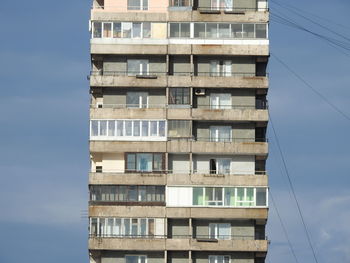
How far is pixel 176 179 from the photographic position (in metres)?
169

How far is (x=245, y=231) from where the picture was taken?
552ft

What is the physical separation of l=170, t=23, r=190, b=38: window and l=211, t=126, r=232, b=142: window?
9706 millimetres

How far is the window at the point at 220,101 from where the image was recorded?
172m

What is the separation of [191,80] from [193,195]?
1158 centimetres

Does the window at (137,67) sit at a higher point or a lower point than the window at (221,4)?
lower

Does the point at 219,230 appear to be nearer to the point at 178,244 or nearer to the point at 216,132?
the point at 178,244

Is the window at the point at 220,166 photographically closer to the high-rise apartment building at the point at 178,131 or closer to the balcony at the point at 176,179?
the high-rise apartment building at the point at 178,131

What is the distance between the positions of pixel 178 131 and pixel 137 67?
7850 mm

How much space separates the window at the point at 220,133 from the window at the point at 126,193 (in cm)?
748

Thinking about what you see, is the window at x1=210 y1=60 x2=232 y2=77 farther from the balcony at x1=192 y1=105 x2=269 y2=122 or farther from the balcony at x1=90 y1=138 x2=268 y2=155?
the balcony at x1=90 y1=138 x2=268 y2=155

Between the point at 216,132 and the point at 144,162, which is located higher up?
the point at 216,132

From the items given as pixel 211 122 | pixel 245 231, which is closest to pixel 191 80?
pixel 211 122

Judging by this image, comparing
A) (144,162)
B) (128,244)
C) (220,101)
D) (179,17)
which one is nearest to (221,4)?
(179,17)

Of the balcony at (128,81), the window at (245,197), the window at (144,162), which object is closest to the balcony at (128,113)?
the balcony at (128,81)
